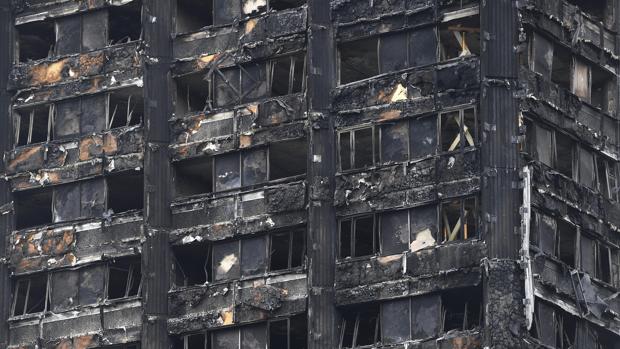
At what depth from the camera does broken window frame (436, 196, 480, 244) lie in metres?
108

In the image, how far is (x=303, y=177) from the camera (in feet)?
370

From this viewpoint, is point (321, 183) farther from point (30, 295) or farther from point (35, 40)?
point (35, 40)

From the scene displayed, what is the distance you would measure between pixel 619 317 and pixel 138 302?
19.4 metres

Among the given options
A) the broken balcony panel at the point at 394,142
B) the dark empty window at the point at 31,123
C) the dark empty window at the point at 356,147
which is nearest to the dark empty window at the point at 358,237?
the dark empty window at the point at 356,147

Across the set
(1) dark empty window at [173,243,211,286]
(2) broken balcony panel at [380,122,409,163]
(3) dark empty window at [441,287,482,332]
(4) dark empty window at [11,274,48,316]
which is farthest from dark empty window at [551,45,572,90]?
(4) dark empty window at [11,274,48,316]

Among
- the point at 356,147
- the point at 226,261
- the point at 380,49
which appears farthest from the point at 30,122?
the point at 380,49

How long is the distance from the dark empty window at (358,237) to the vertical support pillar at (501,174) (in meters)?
5.25

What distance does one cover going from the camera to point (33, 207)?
120500 millimetres

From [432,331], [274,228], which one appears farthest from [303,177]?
[432,331]

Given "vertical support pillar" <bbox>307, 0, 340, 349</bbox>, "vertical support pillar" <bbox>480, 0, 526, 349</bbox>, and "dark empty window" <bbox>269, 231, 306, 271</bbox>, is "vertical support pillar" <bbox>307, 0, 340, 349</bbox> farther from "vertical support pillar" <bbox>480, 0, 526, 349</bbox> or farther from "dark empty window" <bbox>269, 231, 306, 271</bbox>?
"vertical support pillar" <bbox>480, 0, 526, 349</bbox>

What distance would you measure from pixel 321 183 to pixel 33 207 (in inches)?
599

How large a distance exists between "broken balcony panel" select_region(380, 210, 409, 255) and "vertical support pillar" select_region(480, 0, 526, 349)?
350 cm

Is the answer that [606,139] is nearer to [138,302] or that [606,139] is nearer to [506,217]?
[506,217]

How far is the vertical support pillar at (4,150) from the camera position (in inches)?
4624
